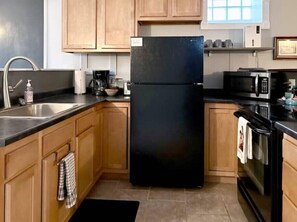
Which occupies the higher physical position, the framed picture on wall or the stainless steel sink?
the framed picture on wall

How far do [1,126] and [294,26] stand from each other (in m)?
3.41

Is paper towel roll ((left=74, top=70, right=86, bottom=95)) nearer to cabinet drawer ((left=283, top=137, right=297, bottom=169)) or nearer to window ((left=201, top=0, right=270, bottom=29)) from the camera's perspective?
window ((left=201, top=0, right=270, bottom=29))

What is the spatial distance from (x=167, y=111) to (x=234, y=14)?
1645mm

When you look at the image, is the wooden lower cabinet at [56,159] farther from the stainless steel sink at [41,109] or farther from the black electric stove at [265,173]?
the black electric stove at [265,173]

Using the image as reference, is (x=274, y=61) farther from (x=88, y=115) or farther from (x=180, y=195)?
(x=88, y=115)

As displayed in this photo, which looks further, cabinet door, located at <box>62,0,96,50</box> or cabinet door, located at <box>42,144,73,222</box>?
cabinet door, located at <box>62,0,96,50</box>

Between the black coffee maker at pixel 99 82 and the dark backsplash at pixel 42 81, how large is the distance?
1.03ft

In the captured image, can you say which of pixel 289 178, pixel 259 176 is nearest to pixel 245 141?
pixel 259 176

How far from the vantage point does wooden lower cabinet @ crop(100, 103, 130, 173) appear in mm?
3469

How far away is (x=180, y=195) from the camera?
3.16 m

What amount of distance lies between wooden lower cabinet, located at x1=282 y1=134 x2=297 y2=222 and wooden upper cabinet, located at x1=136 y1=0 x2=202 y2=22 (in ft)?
7.18

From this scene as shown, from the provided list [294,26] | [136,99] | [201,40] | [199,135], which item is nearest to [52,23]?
[136,99]

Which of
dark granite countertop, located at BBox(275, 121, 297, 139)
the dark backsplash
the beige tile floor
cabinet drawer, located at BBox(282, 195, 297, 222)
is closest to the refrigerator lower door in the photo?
the beige tile floor

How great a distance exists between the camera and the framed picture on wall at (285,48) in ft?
12.5
